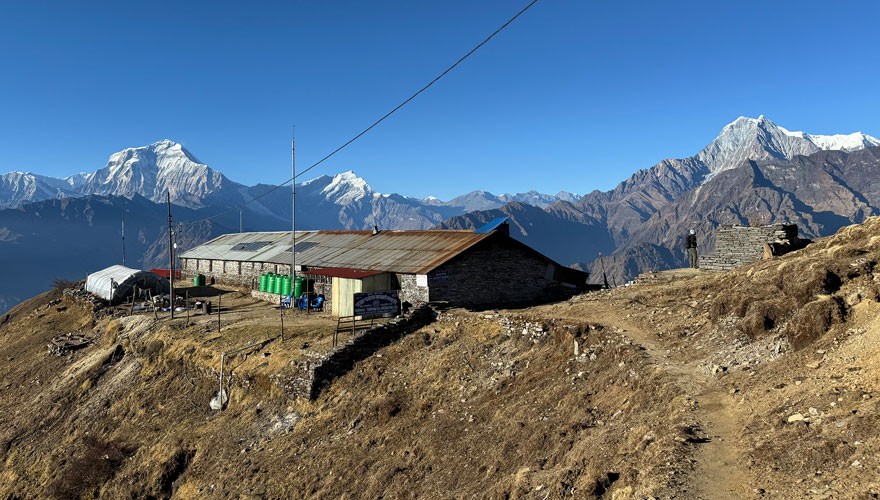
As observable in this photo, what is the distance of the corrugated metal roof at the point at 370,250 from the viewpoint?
129 ft

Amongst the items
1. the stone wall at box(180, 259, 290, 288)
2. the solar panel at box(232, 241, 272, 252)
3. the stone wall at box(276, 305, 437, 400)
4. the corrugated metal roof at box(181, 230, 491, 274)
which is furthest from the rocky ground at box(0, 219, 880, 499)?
the solar panel at box(232, 241, 272, 252)

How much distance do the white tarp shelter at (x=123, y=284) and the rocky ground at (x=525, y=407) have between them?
17.9 m

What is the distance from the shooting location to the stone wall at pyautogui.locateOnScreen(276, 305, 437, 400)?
26.2m

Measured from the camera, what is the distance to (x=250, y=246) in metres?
64.4

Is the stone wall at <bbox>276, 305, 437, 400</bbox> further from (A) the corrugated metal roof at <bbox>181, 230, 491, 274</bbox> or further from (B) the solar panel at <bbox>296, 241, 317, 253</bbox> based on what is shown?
(B) the solar panel at <bbox>296, 241, 317, 253</bbox>

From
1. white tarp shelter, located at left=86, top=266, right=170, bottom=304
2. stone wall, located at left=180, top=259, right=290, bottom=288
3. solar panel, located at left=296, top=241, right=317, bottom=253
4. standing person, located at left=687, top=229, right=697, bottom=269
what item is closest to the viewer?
standing person, located at left=687, top=229, right=697, bottom=269

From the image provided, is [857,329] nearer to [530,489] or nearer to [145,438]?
[530,489]

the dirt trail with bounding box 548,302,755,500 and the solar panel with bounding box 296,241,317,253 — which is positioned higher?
the solar panel with bounding box 296,241,317,253

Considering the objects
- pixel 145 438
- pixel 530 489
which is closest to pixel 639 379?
pixel 530 489

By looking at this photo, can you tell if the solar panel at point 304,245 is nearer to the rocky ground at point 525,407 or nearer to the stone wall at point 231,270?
the stone wall at point 231,270

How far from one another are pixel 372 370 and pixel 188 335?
1693cm

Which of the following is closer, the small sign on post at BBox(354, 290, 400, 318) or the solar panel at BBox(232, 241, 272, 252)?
the small sign on post at BBox(354, 290, 400, 318)

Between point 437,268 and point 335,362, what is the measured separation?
11470 millimetres

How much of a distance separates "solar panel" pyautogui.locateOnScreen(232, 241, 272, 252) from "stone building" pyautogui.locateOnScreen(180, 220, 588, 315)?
29.6ft
